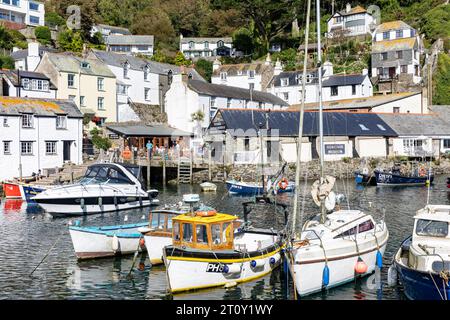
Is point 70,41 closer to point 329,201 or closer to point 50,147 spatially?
point 50,147

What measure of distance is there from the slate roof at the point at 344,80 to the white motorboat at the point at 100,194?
52.2 m

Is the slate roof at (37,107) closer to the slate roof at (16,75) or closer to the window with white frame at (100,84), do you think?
the slate roof at (16,75)

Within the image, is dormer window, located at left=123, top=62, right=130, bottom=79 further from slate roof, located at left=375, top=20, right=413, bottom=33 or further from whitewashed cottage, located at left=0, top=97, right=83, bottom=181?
slate roof, located at left=375, top=20, right=413, bottom=33

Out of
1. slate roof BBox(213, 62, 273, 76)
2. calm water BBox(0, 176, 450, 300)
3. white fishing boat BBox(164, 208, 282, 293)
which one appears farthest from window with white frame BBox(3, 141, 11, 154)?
slate roof BBox(213, 62, 273, 76)

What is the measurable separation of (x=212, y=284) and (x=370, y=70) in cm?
8369

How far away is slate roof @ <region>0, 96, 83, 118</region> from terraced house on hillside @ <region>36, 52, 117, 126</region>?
380 inches

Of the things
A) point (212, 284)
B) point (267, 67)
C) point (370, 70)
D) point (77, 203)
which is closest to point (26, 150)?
point (77, 203)

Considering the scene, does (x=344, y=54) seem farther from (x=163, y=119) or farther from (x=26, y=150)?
(x=26, y=150)

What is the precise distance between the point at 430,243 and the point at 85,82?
5833 centimetres

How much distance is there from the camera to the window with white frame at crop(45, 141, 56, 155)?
55.9m

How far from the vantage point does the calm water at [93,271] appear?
21856 mm

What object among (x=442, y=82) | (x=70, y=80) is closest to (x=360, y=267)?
(x=70, y=80)

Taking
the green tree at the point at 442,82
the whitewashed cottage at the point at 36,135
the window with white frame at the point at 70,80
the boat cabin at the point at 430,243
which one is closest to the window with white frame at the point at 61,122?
the whitewashed cottage at the point at 36,135

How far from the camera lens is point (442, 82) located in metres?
91.8
